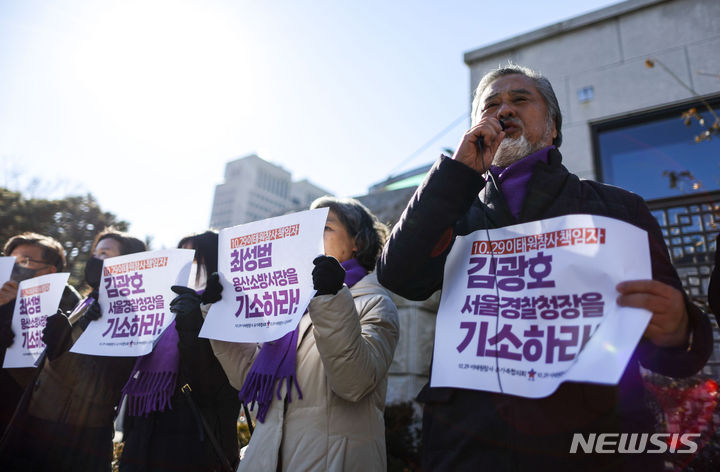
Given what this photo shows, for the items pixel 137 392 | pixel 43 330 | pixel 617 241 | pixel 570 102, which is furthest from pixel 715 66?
pixel 43 330

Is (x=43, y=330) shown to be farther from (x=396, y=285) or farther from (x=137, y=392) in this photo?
(x=396, y=285)

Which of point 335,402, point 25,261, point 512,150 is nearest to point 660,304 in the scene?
point 512,150

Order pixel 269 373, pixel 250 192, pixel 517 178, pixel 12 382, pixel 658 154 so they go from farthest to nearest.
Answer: pixel 250 192
pixel 658 154
pixel 12 382
pixel 269 373
pixel 517 178

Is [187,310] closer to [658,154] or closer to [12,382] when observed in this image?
[12,382]

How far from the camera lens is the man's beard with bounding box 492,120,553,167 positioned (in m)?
1.75

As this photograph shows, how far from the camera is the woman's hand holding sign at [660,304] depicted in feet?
3.65

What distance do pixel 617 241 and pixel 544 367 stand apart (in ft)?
1.23

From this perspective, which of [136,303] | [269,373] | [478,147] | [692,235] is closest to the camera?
[478,147]

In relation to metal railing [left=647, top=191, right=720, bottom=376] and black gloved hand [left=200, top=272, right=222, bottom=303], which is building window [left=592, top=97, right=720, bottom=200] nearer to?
metal railing [left=647, top=191, right=720, bottom=376]

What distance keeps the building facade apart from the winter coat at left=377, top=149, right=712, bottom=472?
3259 inches

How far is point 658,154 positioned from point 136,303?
551 cm

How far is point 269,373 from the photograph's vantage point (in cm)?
203

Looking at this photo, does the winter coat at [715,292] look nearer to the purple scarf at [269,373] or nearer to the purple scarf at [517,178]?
the purple scarf at [517,178]

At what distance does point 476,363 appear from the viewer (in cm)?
129
